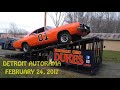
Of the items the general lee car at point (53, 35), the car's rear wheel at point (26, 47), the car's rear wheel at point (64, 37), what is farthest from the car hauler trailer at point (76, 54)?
the car's rear wheel at point (26, 47)

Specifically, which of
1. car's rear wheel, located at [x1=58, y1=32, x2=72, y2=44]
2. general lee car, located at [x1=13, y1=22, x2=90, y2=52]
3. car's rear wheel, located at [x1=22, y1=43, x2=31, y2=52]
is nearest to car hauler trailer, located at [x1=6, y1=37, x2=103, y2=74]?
car's rear wheel, located at [x1=58, y1=32, x2=72, y2=44]

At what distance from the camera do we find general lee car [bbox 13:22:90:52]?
11.8 m

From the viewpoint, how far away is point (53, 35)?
12.4 metres

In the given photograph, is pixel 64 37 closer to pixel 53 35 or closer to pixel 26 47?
pixel 53 35

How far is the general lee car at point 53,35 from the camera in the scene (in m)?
11.8

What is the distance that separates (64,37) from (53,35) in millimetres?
622

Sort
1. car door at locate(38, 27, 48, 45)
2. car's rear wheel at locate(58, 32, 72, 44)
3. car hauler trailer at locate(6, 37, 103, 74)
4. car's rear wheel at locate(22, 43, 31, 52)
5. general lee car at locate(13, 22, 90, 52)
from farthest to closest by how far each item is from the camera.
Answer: car's rear wheel at locate(22, 43, 31, 52) → car door at locate(38, 27, 48, 45) → car's rear wheel at locate(58, 32, 72, 44) → general lee car at locate(13, 22, 90, 52) → car hauler trailer at locate(6, 37, 103, 74)

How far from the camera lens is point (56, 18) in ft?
137

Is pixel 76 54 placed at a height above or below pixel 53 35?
below

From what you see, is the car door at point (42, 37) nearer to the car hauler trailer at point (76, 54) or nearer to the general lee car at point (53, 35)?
the general lee car at point (53, 35)

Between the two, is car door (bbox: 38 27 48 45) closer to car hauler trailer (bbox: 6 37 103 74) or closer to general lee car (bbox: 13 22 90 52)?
general lee car (bbox: 13 22 90 52)

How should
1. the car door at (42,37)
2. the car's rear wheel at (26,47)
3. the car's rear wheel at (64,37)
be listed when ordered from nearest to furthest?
the car's rear wheel at (64,37) → the car door at (42,37) → the car's rear wheel at (26,47)

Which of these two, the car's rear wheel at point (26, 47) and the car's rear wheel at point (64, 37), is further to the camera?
the car's rear wheel at point (26, 47)

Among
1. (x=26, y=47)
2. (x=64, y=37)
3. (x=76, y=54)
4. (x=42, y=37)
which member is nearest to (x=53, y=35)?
(x=64, y=37)
